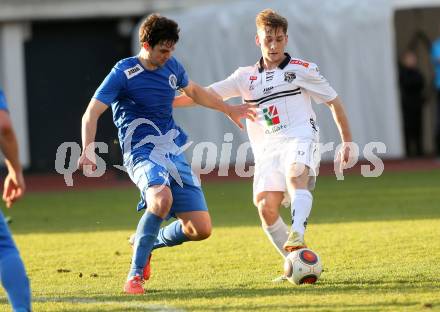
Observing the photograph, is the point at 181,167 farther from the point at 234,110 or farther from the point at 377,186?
the point at 377,186

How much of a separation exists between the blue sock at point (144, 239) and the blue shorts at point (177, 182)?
8.8 inches

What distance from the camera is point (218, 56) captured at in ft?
70.1

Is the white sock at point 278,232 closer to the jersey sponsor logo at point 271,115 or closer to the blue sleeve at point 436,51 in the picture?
the jersey sponsor logo at point 271,115

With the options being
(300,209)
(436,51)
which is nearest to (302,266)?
(300,209)

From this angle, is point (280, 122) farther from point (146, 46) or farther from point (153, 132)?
point (146, 46)

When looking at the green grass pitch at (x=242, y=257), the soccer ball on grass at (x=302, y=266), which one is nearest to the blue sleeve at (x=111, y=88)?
the green grass pitch at (x=242, y=257)

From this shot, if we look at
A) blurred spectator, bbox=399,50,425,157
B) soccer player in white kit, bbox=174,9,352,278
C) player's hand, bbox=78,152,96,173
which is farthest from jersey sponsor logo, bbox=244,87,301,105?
blurred spectator, bbox=399,50,425,157

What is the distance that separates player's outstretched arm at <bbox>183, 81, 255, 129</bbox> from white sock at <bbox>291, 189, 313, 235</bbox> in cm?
68

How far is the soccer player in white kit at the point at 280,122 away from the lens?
27.1 ft

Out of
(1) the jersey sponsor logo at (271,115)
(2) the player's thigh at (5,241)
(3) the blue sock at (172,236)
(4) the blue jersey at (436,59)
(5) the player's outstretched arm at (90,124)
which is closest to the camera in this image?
(2) the player's thigh at (5,241)

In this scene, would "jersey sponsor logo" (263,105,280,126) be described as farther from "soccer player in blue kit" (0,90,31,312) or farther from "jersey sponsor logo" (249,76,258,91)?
"soccer player in blue kit" (0,90,31,312)

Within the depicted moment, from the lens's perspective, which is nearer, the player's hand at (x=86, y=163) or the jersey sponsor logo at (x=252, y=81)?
the player's hand at (x=86, y=163)

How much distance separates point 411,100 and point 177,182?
1510 cm

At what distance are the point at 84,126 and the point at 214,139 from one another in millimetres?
13947
